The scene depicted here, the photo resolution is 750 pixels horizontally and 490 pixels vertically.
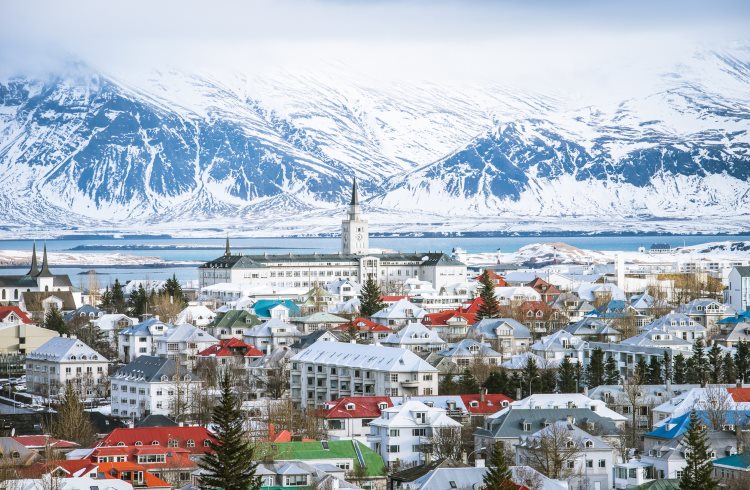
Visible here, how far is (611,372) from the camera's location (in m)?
78.4

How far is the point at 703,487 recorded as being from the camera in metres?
43.4

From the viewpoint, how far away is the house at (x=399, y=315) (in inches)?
4205

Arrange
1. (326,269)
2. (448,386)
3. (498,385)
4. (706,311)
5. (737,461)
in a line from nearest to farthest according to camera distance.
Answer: (737,461), (498,385), (448,386), (706,311), (326,269)

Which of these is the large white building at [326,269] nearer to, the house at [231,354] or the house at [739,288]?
the house at [739,288]

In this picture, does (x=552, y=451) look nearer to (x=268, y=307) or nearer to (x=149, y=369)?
(x=149, y=369)

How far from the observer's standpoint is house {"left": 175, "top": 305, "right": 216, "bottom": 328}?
109581mm

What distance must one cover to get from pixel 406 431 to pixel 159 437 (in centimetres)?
794

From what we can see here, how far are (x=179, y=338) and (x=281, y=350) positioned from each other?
850 cm

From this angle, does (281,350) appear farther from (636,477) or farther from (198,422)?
(636,477)

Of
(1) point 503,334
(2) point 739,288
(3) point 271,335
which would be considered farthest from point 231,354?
(2) point 739,288

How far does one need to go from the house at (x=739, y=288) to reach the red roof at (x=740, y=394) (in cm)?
6613

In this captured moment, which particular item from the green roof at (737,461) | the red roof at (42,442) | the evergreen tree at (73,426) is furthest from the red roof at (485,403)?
the green roof at (737,461)

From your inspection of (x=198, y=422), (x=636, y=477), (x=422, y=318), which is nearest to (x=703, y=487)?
(x=636, y=477)

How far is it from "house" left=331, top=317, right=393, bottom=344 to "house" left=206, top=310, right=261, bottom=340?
14.5 feet
